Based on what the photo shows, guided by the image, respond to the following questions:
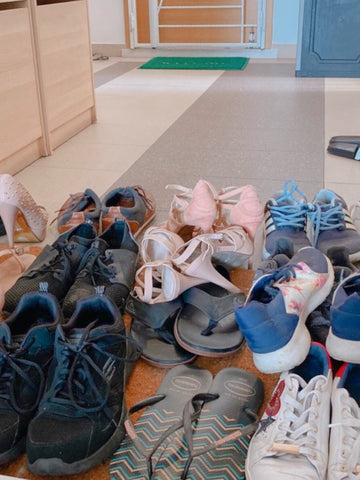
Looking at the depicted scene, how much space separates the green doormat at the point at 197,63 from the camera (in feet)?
15.5

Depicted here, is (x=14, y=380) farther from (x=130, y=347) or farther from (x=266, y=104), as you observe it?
(x=266, y=104)

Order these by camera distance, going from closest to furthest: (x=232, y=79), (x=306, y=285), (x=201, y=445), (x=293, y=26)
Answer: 1. (x=201, y=445)
2. (x=306, y=285)
3. (x=232, y=79)
4. (x=293, y=26)

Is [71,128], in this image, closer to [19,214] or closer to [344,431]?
[19,214]

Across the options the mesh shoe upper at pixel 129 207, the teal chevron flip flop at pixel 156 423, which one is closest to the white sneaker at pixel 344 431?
the teal chevron flip flop at pixel 156 423

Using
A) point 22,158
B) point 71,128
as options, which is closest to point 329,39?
point 71,128

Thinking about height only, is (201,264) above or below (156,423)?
above

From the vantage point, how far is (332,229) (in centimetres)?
146

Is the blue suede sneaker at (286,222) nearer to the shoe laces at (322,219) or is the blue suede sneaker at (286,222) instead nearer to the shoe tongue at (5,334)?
the shoe laces at (322,219)

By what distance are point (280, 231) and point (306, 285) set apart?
442mm

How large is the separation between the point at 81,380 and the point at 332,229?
2.69ft

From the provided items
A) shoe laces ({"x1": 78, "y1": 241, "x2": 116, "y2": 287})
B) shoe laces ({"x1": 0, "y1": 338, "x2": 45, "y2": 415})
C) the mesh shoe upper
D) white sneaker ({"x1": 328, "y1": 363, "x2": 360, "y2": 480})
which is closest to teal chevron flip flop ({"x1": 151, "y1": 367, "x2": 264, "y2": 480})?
white sneaker ({"x1": 328, "y1": 363, "x2": 360, "y2": 480})

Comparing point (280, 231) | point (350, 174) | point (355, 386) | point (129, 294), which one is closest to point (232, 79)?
point (350, 174)

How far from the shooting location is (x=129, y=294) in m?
1.26

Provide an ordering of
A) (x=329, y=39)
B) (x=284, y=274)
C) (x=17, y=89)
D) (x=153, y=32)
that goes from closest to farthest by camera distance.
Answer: (x=284, y=274) → (x=17, y=89) → (x=329, y=39) → (x=153, y=32)
